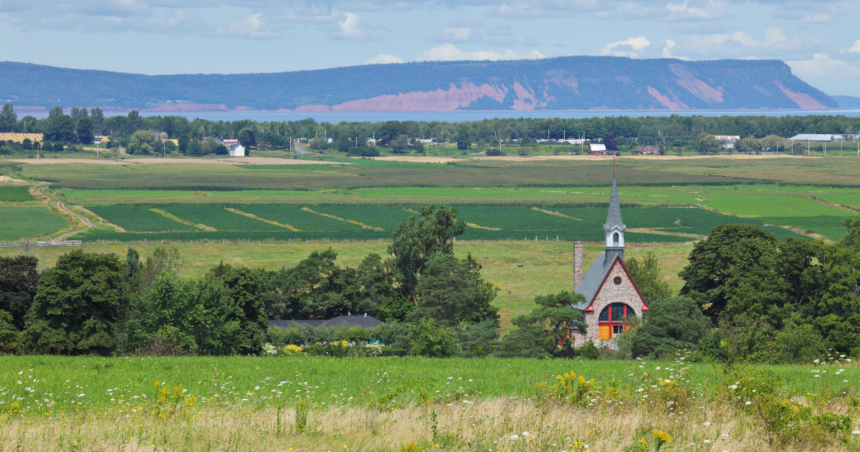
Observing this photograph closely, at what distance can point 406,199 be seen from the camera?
14125cm

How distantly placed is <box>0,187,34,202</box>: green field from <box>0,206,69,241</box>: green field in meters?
11.2

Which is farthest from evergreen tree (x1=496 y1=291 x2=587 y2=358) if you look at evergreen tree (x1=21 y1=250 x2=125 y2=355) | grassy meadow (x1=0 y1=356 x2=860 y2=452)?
evergreen tree (x1=21 y1=250 x2=125 y2=355)

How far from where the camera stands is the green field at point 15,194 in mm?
132250

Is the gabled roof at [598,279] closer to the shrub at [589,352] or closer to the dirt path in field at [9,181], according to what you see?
the shrub at [589,352]

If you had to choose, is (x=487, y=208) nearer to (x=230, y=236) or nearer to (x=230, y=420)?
(x=230, y=236)

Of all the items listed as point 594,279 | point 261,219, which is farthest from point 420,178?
point 594,279

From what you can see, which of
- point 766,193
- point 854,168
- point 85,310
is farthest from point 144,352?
point 854,168

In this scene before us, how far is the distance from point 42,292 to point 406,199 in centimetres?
10384

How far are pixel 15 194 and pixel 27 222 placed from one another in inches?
1482

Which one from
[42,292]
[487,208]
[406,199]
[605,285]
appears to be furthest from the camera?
[406,199]

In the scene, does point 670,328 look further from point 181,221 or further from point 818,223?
point 181,221

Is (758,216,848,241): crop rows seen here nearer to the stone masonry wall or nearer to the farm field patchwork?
the farm field patchwork

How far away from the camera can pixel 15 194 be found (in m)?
138

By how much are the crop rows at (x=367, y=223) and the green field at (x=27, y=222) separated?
6.16 metres
